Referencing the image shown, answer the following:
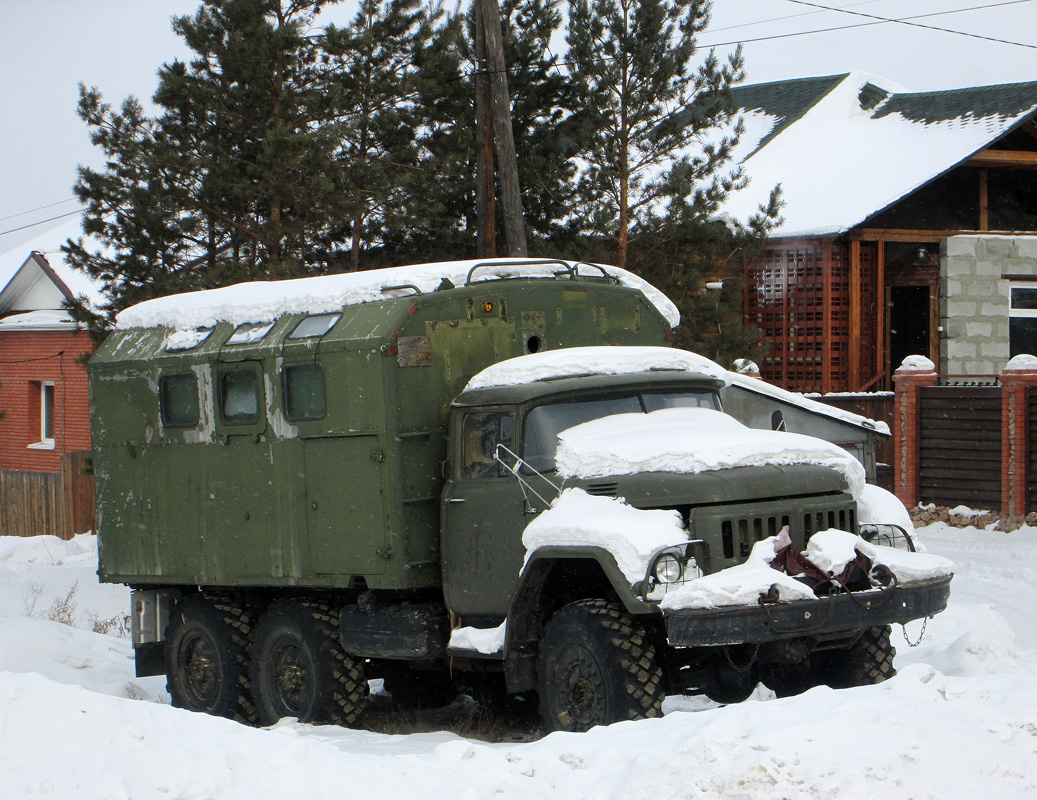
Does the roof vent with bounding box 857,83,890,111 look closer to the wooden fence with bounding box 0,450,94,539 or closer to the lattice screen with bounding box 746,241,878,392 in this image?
the lattice screen with bounding box 746,241,878,392

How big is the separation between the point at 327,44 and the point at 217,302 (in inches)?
357

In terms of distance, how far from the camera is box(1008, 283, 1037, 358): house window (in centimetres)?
2394

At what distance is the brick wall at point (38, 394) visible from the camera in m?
28.0

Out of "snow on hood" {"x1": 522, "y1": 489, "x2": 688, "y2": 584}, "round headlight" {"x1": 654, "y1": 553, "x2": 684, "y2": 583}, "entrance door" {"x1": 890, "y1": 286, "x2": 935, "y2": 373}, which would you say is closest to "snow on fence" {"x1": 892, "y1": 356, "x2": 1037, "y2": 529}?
"entrance door" {"x1": 890, "y1": 286, "x2": 935, "y2": 373}

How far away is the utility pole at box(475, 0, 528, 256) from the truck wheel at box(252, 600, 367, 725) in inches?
288

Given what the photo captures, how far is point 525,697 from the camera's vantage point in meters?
9.71

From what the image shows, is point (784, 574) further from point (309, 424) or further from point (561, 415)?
point (309, 424)

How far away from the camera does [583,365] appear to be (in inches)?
326

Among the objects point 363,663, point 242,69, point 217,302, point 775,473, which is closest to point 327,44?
point 242,69

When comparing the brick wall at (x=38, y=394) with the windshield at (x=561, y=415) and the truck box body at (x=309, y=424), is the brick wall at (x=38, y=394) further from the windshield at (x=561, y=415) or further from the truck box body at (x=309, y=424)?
the windshield at (x=561, y=415)

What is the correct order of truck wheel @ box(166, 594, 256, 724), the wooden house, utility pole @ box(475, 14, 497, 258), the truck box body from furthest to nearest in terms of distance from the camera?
the wooden house, utility pole @ box(475, 14, 497, 258), truck wheel @ box(166, 594, 256, 724), the truck box body

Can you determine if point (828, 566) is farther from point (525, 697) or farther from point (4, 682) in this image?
point (4, 682)

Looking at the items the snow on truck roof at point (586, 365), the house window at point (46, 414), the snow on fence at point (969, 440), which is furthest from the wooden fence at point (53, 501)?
the snow on truck roof at point (586, 365)

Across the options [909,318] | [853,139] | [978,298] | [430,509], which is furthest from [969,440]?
[430,509]
